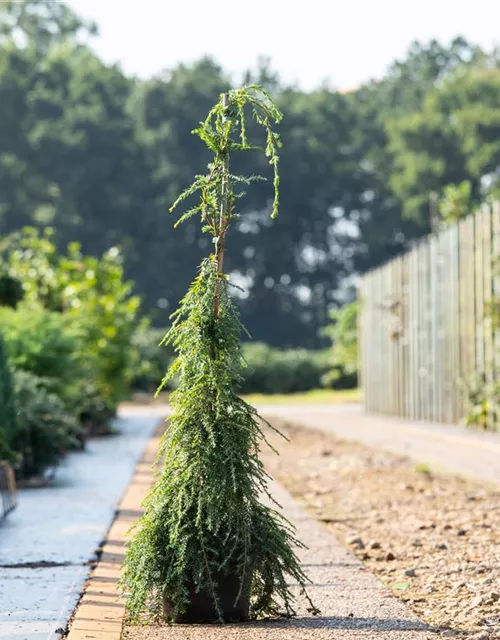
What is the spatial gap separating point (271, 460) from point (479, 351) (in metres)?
3.87

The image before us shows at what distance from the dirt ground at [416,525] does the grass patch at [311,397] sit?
1748 centimetres

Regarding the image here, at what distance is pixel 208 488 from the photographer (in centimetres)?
506

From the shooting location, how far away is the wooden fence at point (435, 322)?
16.7m

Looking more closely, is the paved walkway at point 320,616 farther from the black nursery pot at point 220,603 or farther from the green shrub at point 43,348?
the green shrub at point 43,348

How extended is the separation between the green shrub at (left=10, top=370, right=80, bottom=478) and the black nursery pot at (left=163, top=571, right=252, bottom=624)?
6.04m

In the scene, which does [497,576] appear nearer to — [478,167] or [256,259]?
[478,167]

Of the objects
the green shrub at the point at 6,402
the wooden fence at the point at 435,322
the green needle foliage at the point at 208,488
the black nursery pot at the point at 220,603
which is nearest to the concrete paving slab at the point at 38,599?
the green needle foliage at the point at 208,488

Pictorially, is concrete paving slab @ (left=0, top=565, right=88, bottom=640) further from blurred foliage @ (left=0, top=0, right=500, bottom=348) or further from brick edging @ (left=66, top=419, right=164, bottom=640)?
blurred foliage @ (left=0, top=0, right=500, bottom=348)

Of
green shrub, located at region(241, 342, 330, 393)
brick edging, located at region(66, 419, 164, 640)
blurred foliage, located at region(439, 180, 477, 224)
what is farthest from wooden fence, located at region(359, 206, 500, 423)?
green shrub, located at region(241, 342, 330, 393)

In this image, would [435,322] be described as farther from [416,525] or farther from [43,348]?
[416,525]

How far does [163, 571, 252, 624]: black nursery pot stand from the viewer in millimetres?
5105

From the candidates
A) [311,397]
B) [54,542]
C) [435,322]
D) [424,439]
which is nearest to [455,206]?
[311,397]

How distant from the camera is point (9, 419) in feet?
33.9

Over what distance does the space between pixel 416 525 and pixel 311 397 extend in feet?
88.7
